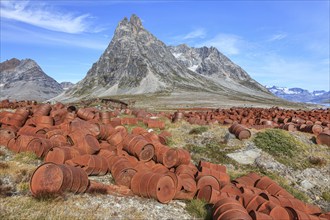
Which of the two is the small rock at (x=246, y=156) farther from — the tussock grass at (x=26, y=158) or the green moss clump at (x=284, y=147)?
the tussock grass at (x=26, y=158)

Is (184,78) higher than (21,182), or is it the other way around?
(184,78)

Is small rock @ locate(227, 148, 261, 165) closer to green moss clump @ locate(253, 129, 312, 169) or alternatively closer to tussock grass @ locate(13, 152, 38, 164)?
green moss clump @ locate(253, 129, 312, 169)

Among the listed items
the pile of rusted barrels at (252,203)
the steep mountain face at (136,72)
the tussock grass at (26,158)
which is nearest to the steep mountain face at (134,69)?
the steep mountain face at (136,72)

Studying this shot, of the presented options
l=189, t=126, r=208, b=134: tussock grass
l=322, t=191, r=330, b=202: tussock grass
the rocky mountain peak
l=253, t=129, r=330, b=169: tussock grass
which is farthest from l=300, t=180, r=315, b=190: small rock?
the rocky mountain peak

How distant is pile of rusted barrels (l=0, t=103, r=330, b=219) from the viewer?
7645 millimetres

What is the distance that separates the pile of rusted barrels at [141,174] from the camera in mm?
7645

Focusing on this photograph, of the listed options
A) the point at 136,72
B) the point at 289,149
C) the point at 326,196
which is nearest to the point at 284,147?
the point at 289,149

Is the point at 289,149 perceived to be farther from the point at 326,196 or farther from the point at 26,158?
the point at 26,158

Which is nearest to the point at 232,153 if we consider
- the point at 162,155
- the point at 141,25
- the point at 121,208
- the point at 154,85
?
the point at 162,155

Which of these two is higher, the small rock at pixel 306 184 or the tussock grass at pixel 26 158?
the tussock grass at pixel 26 158

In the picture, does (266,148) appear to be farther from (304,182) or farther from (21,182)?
(21,182)

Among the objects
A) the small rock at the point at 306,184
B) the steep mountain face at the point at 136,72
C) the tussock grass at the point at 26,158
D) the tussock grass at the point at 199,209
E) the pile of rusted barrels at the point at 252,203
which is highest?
the steep mountain face at the point at 136,72

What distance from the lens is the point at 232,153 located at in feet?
51.5

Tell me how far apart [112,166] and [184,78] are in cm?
14669
